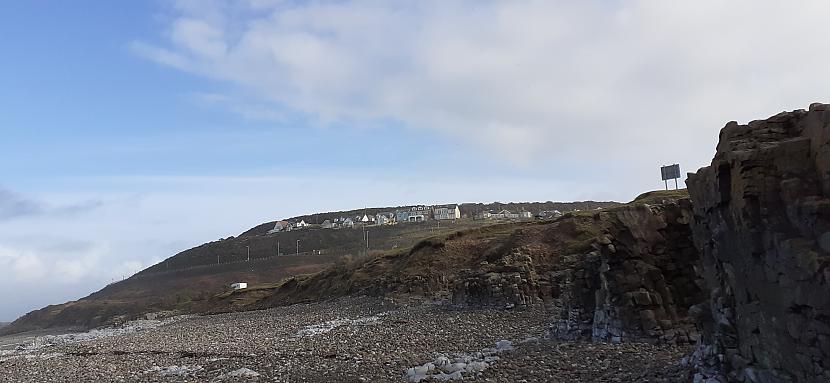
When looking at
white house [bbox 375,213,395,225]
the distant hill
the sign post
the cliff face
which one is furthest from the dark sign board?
white house [bbox 375,213,395,225]

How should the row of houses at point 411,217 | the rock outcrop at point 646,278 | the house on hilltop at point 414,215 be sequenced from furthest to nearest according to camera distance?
the house on hilltop at point 414,215 → the row of houses at point 411,217 → the rock outcrop at point 646,278

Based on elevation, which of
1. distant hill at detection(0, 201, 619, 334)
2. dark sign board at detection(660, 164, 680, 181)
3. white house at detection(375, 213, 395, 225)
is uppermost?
white house at detection(375, 213, 395, 225)

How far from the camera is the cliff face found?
802cm

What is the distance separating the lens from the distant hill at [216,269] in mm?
82938

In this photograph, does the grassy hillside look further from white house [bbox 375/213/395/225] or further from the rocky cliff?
white house [bbox 375/213/395/225]

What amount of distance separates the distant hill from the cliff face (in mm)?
52054

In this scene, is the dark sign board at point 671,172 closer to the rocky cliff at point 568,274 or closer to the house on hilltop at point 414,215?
the rocky cliff at point 568,274

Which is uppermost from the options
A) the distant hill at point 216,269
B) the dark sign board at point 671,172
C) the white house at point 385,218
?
the white house at point 385,218

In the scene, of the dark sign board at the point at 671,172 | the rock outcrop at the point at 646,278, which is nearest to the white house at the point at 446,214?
the dark sign board at the point at 671,172

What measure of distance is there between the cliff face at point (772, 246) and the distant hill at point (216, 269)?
52054 millimetres

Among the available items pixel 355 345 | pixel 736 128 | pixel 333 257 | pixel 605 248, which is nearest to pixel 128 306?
pixel 333 257

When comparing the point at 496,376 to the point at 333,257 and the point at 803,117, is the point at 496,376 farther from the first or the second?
the point at 333,257

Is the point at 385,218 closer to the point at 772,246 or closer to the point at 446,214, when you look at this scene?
the point at 446,214

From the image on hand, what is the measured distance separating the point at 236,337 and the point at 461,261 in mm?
18691
